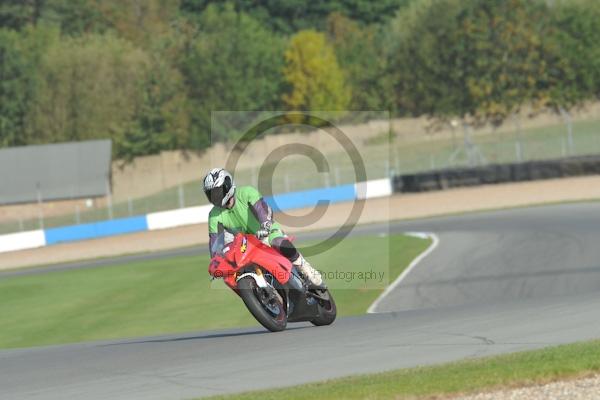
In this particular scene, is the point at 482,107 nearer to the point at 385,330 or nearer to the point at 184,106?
the point at 184,106

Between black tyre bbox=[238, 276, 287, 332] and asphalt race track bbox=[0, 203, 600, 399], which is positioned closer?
asphalt race track bbox=[0, 203, 600, 399]

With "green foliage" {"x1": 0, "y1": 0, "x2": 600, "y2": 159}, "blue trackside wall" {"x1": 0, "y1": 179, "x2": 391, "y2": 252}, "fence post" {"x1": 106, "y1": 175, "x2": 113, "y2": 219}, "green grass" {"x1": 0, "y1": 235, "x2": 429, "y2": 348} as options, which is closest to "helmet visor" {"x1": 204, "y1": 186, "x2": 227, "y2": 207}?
"green grass" {"x1": 0, "y1": 235, "x2": 429, "y2": 348}

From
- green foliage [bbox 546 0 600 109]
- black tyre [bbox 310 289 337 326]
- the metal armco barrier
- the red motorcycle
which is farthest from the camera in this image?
green foliage [bbox 546 0 600 109]

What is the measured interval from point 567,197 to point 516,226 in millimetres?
9422

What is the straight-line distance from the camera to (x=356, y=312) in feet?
65.8

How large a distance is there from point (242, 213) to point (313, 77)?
240ft

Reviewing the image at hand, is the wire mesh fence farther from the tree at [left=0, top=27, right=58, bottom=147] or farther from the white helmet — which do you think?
the white helmet

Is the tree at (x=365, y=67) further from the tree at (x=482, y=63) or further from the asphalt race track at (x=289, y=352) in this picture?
the asphalt race track at (x=289, y=352)

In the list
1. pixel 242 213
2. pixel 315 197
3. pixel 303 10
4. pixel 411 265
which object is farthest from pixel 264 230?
pixel 303 10

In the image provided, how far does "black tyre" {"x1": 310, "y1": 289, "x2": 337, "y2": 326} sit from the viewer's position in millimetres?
13586

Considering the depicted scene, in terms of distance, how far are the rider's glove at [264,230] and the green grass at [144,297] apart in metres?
7.37

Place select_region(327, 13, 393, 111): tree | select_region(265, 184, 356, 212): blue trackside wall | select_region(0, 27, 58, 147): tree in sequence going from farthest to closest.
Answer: select_region(0, 27, 58, 147): tree < select_region(327, 13, 393, 111): tree < select_region(265, 184, 356, 212): blue trackside wall

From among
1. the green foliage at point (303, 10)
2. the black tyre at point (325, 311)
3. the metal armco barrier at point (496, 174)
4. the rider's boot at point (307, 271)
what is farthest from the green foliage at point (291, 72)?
the rider's boot at point (307, 271)

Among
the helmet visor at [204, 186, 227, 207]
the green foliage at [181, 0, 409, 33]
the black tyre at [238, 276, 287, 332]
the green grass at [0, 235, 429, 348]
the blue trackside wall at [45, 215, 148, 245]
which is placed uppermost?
the green foliage at [181, 0, 409, 33]
